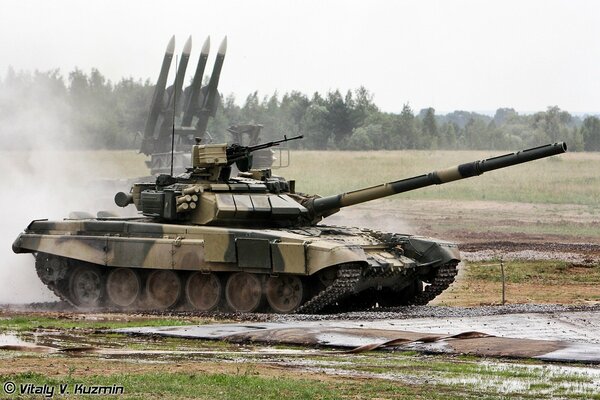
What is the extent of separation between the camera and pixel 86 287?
2730cm

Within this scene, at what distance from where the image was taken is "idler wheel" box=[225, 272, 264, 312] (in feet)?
82.1

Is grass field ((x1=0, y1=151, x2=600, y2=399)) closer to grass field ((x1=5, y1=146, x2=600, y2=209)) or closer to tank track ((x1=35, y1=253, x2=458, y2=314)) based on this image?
grass field ((x1=5, y1=146, x2=600, y2=209))

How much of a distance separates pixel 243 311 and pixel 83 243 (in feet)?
11.3

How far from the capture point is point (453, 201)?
55625 millimetres

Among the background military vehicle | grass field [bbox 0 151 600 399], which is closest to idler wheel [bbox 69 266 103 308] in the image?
grass field [bbox 0 151 600 399]

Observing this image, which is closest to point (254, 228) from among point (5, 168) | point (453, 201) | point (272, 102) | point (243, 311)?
point (243, 311)

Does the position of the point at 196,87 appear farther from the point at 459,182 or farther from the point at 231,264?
the point at 231,264

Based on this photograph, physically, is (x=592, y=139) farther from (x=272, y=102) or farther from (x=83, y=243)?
(x=83, y=243)

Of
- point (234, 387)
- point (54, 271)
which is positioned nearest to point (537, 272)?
point (54, 271)

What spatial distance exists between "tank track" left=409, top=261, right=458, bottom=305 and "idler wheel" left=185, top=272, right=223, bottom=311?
3752mm

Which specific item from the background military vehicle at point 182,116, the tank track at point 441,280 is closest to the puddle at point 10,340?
the tank track at point 441,280

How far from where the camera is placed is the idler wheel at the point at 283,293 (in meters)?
24.6

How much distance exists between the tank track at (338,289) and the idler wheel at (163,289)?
309 cm

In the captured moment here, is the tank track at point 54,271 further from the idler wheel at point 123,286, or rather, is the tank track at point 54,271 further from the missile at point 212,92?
the missile at point 212,92
